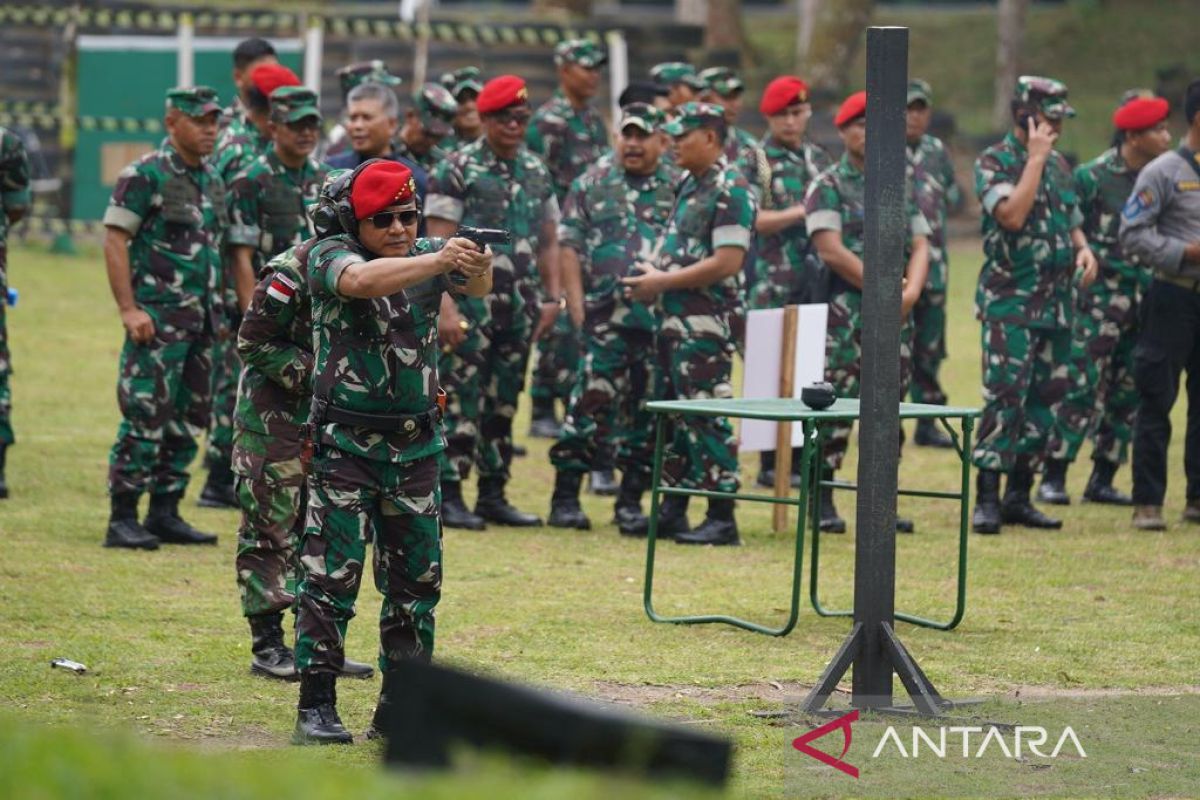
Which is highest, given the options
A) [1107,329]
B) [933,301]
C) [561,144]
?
[561,144]

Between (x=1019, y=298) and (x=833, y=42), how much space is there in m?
22.3

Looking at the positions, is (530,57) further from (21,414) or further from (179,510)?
(179,510)

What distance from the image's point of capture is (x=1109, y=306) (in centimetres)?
1273

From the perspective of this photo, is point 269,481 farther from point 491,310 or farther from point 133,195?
point 491,310

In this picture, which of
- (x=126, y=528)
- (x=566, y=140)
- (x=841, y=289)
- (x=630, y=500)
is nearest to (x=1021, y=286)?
(x=841, y=289)

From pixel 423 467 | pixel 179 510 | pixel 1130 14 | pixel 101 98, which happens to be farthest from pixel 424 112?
pixel 1130 14

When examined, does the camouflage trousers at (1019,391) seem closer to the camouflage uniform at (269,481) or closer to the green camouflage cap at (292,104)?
the green camouflage cap at (292,104)

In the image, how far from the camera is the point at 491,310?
11.1m

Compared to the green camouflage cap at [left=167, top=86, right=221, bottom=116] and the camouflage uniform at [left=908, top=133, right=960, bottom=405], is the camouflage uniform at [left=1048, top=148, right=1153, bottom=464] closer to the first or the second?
the camouflage uniform at [left=908, top=133, right=960, bottom=405]

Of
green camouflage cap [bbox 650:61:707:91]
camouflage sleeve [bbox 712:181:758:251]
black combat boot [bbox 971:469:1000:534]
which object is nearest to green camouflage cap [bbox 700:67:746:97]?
green camouflage cap [bbox 650:61:707:91]

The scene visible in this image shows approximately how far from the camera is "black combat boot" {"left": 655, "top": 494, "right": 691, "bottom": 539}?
11.1 meters

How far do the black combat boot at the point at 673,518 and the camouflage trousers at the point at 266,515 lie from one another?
3668 mm

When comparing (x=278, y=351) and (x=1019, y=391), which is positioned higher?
(x=278, y=351)

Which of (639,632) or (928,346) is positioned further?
(928,346)
